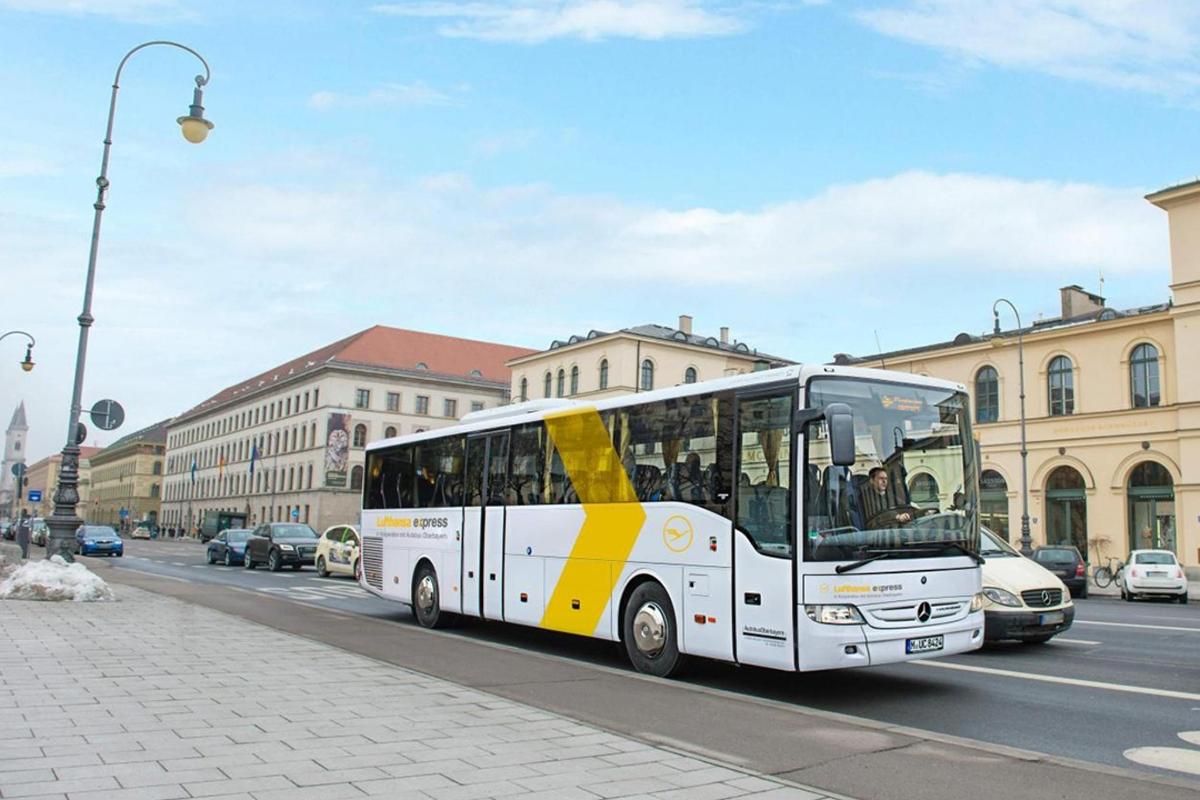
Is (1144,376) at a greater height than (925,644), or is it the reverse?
(1144,376)

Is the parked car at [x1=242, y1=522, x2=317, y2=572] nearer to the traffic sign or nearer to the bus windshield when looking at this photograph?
the traffic sign

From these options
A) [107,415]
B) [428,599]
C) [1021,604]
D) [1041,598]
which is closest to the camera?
[1021,604]

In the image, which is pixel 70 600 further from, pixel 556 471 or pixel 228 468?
pixel 228 468

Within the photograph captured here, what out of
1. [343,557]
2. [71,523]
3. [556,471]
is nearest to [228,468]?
[343,557]

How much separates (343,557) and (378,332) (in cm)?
7197

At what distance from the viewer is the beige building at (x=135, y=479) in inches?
5763

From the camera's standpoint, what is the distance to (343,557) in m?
29.1

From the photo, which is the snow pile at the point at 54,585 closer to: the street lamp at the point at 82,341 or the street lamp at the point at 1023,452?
the street lamp at the point at 82,341

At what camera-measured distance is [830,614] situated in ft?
28.3

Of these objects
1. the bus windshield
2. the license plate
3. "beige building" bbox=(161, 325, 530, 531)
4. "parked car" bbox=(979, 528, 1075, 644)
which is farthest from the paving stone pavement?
"beige building" bbox=(161, 325, 530, 531)

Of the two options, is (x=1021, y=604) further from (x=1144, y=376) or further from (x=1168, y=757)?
(x=1144, y=376)

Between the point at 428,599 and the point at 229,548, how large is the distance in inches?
921

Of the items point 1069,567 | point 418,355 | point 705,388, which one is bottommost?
point 1069,567

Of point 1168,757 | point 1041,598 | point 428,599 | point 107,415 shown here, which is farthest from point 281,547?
point 1168,757
